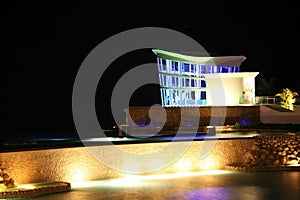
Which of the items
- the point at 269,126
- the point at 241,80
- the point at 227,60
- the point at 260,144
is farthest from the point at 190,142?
the point at 227,60

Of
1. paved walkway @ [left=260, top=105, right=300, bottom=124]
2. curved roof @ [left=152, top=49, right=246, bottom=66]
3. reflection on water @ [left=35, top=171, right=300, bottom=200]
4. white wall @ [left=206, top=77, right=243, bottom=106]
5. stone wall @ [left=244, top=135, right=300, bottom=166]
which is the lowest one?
reflection on water @ [left=35, top=171, right=300, bottom=200]

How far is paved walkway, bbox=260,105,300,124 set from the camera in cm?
2552

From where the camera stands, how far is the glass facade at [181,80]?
115 feet

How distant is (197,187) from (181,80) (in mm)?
25541

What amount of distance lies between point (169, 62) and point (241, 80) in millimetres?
7699

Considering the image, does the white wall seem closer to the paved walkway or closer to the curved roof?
the paved walkway

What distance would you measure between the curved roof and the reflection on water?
21112 mm

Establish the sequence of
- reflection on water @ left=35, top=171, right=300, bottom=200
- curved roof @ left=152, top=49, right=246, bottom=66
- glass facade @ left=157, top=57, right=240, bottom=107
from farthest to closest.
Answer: glass facade @ left=157, top=57, right=240, bottom=107 < curved roof @ left=152, top=49, right=246, bottom=66 < reflection on water @ left=35, top=171, right=300, bottom=200

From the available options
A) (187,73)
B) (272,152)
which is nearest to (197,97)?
(187,73)

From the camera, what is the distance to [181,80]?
118ft

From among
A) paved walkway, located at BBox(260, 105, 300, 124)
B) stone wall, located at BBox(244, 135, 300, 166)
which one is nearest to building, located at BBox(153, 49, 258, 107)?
paved walkway, located at BBox(260, 105, 300, 124)

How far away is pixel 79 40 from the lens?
46.0m

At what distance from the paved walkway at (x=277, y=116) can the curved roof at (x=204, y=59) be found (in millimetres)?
7466

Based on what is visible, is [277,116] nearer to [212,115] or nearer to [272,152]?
[212,115]
